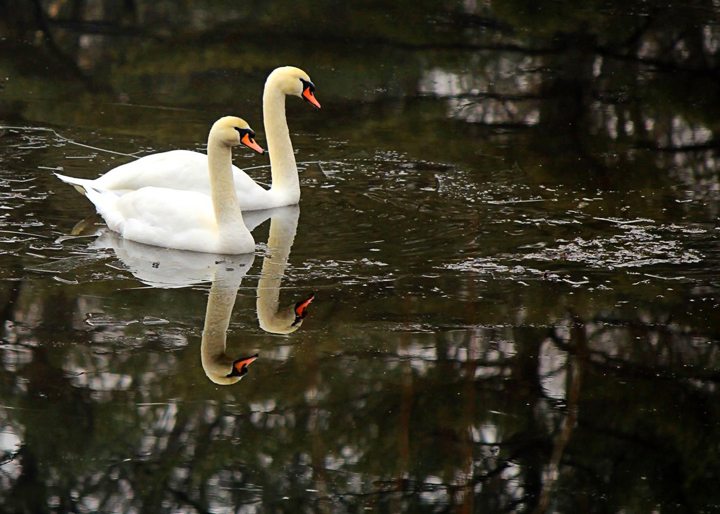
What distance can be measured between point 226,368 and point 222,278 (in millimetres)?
1346

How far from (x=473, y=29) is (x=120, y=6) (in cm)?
405

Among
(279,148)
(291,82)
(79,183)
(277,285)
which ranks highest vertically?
(291,82)

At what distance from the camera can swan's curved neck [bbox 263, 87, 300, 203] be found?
31.5 feet

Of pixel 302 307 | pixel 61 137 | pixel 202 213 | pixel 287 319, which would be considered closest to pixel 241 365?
pixel 287 319

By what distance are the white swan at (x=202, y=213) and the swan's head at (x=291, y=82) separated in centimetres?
153

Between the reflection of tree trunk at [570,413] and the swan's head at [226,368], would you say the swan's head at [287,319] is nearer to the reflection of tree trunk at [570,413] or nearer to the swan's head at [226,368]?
the swan's head at [226,368]

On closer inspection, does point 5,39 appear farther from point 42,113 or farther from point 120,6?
point 42,113

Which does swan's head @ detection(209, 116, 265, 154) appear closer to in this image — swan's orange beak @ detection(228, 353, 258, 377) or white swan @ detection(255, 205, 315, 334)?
white swan @ detection(255, 205, 315, 334)

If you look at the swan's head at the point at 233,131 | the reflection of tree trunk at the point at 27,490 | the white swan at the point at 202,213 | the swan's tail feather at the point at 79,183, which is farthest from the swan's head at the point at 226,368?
the swan's tail feather at the point at 79,183

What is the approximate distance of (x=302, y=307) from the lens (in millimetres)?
7418

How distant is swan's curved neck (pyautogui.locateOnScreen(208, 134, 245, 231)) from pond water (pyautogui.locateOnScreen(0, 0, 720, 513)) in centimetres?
23

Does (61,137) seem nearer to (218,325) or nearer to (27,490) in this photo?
(218,325)

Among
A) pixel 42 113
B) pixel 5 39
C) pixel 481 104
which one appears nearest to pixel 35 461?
pixel 42 113

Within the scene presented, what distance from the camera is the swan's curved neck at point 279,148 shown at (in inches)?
378
